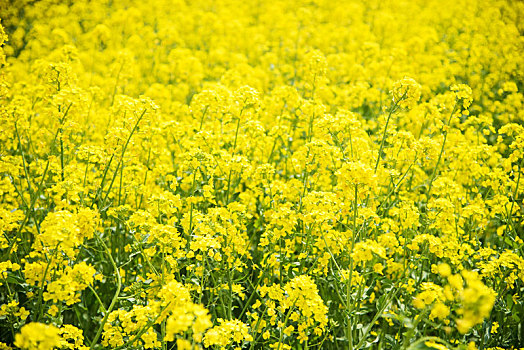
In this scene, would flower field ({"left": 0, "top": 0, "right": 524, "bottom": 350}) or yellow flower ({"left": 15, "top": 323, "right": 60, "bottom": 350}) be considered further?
flower field ({"left": 0, "top": 0, "right": 524, "bottom": 350})

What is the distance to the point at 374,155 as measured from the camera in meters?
4.09

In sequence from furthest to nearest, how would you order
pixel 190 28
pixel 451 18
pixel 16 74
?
pixel 451 18, pixel 190 28, pixel 16 74

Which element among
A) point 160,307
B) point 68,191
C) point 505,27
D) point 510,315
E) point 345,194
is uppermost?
point 505,27

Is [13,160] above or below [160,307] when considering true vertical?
above

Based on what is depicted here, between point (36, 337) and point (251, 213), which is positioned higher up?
point (36, 337)

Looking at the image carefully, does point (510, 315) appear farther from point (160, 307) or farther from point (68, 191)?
point (68, 191)

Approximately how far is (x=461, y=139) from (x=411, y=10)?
7.67 meters

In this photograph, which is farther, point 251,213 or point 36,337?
point 251,213

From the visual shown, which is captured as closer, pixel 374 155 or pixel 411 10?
pixel 374 155

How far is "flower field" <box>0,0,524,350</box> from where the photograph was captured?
3.05 metres

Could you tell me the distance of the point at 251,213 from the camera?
4.57m

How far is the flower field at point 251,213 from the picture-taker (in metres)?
3.05

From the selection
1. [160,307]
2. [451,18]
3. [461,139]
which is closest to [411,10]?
[451,18]

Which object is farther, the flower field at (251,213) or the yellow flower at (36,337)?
the flower field at (251,213)
